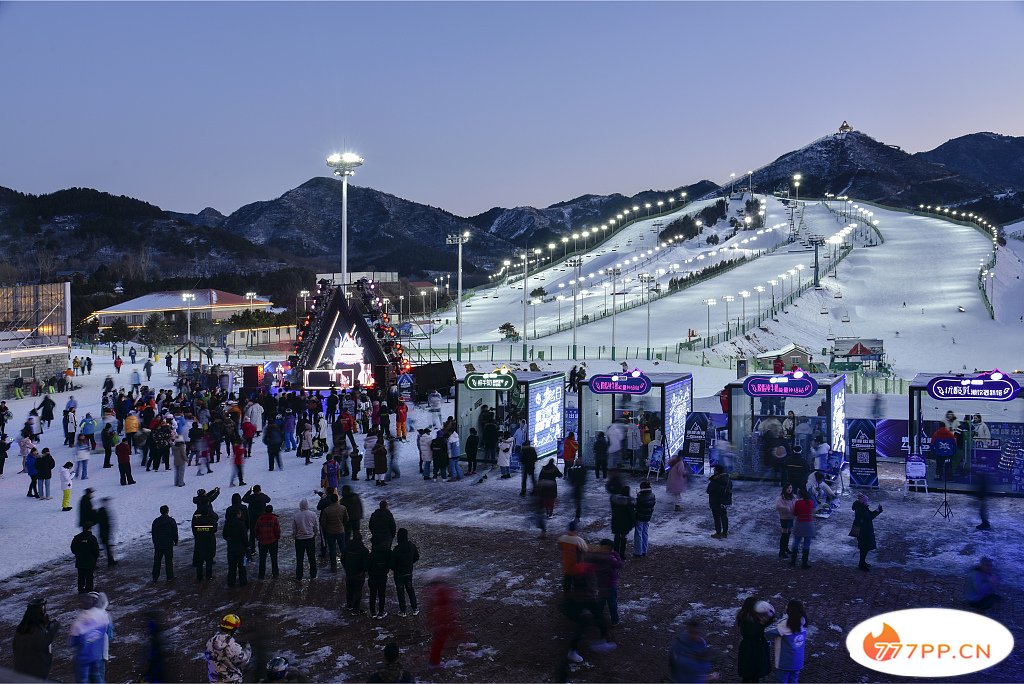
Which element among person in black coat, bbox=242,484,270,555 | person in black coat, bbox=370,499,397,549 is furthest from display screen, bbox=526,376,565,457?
person in black coat, bbox=370,499,397,549

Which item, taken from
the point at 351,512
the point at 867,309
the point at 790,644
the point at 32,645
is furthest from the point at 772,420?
the point at 867,309

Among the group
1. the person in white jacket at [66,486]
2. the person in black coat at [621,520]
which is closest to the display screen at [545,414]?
the person in black coat at [621,520]

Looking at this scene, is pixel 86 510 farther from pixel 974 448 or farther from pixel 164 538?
pixel 974 448

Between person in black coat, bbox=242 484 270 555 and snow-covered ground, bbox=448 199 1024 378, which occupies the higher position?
snow-covered ground, bbox=448 199 1024 378

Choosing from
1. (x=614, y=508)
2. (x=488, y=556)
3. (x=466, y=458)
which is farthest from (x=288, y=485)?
(x=614, y=508)

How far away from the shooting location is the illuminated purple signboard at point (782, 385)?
1819 cm

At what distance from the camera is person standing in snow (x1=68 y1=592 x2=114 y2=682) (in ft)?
26.1

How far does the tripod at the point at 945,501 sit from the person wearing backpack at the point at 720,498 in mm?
4206

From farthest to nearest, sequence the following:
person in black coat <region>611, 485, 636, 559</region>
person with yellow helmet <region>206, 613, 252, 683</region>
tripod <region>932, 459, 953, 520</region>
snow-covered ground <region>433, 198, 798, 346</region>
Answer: snow-covered ground <region>433, 198, 798, 346</region>
tripod <region>932, 459, 953, 520</region>
person in black coat <region>611, 485, 636, 559</region>
person with yellow helmet <region>206, 613, 252, 683</region>

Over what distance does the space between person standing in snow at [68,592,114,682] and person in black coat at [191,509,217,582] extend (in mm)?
3788

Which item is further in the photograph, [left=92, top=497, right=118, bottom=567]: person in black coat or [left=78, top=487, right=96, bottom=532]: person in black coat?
[left=92, top=497, right=118, bottom=567]: person in black coat

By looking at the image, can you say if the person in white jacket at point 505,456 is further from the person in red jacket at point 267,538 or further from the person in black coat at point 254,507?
the person in red jacket at point 267,538

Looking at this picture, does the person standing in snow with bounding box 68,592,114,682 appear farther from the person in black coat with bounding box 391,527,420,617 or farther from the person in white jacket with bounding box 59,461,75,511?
the person in white jacket with bounding box 59,461,75,511

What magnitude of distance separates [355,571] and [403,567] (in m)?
0.62
